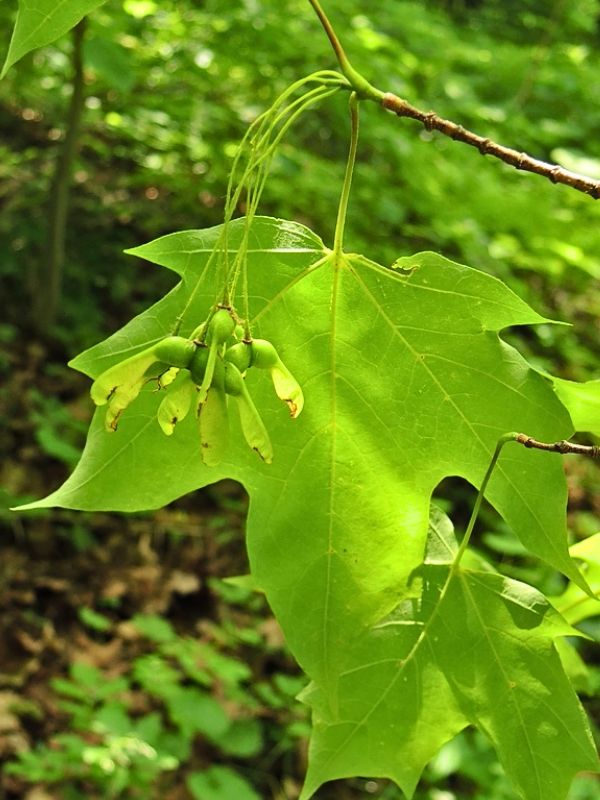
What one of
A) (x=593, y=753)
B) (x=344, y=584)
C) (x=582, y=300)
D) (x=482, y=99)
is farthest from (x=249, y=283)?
(x=482, y=99)

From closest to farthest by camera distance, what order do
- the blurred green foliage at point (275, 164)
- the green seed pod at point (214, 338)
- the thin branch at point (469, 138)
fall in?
1. the green seed pod at point (214, 338)
2. the thin branch at point (469, 138)
3. the blurred green foliage at point (275, 164)

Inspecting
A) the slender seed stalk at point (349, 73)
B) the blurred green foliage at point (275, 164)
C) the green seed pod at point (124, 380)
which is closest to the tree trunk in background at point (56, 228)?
the blurred green foliage at point (275, 164)

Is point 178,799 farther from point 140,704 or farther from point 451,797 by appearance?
point 451,797

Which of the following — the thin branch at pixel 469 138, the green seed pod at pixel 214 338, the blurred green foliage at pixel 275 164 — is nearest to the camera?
the green seed pod at pixel 214 338

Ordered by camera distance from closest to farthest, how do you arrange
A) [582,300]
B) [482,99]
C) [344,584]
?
[344,584]
[582,300]
[482,99]

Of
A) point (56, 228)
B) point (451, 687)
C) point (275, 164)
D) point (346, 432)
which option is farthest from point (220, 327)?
point (56, 228)

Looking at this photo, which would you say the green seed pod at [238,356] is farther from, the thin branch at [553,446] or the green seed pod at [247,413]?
the thin branch at [553,446]

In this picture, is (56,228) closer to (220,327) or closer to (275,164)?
(275,164)
